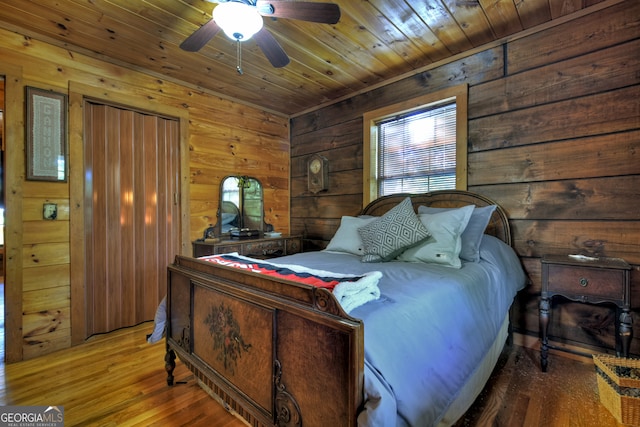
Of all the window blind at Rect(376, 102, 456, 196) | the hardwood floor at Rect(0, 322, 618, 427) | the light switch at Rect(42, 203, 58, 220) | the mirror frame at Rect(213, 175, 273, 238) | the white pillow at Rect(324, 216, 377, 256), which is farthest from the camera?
the mirror frame at Rect(213, 175, 273, 238)

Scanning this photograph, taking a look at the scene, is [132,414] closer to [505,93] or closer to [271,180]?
[271,180]

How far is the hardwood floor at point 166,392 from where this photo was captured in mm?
1476

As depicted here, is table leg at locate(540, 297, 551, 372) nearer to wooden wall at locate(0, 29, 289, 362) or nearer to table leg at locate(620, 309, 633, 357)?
table leg at locate(620, 309, 633, 357)

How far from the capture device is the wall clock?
3.51m

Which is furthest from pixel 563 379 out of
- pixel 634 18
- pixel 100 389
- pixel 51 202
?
pixel 51 202

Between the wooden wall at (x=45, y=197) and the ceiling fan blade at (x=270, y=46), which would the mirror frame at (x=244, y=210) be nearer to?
the wooden wall at (x=45, y=197)

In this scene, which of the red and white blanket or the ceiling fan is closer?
the red and white blanket

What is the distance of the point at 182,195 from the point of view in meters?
3.01

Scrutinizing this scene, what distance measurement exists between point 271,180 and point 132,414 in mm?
2763

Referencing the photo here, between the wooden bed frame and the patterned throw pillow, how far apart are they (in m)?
1.09

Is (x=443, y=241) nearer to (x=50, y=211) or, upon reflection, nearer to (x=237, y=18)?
(x=237, y=18)

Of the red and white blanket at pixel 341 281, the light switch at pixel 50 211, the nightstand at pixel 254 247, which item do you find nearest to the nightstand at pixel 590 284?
the red and white blanket at pixel 341 281

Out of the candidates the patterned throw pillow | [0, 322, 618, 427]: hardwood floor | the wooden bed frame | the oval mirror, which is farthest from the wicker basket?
the oval mirror

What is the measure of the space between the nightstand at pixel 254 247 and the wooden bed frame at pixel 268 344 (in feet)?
3.53
